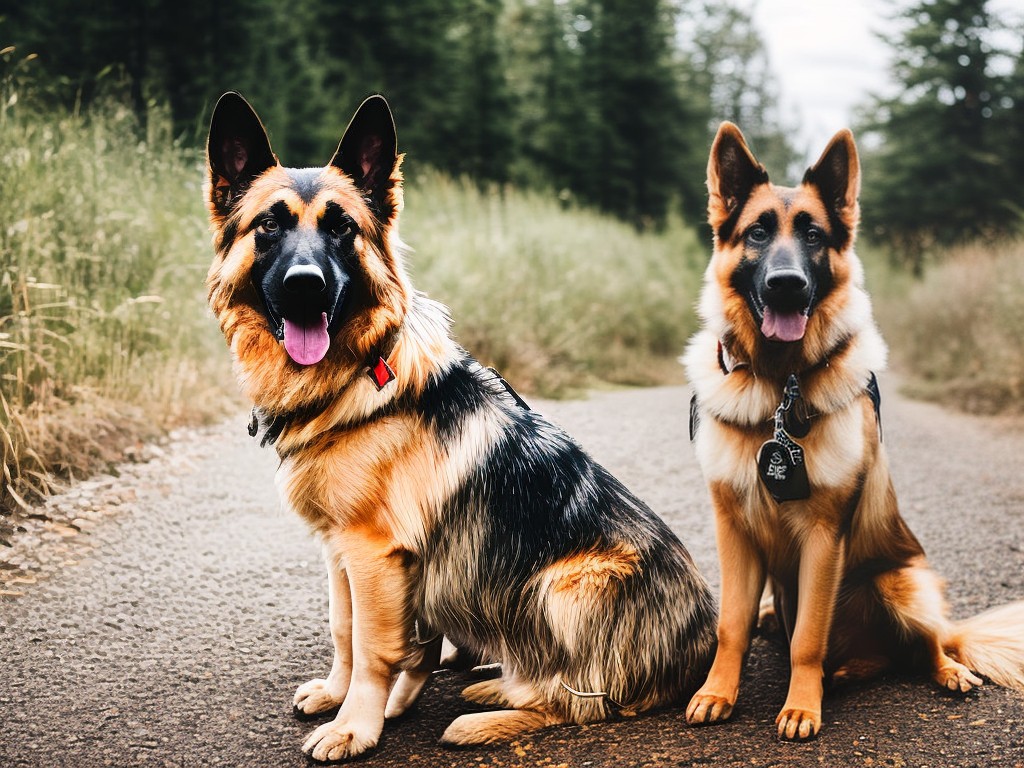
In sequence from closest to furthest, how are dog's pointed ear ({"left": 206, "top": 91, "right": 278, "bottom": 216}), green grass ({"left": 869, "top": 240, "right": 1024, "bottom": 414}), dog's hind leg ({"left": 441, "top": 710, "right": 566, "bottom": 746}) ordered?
dog's pointed ear ({"left": 206, "top": 91, "right": 278, "bottom": 216}) < dog's hind leg ({"left": 441, "top": 710, "right": 566, "bottom": 746}) < green grass ({"left": 869, "top": 240, "right": 1024, "bottom": 414})

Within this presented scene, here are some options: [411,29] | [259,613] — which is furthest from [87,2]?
[259,613]

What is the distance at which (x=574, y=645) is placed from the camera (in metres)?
2.61

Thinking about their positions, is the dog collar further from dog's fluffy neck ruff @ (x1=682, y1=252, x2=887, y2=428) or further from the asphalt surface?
dog's fluffy neck ruff @ (x1=682, y1=252, x2=887, y2=428)

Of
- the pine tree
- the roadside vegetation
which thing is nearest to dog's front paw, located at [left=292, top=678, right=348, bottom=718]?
the roadside vegetation

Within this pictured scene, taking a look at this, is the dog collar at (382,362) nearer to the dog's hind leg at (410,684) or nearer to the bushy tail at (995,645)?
the dog's hind leg at (410,684)

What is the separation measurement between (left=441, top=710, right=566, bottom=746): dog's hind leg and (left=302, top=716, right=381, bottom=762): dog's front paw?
23 centimetres

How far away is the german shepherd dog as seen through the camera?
8.04ft

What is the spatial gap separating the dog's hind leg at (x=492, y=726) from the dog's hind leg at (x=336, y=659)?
41cm

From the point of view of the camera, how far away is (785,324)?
8.75 feet

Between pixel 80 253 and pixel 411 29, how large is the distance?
1162cm

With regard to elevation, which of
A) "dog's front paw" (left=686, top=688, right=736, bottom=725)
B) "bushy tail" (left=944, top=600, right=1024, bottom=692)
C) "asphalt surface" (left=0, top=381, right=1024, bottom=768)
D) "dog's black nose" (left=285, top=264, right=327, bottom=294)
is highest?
"dog's black nose" (left=285, top=264, right=327, bottom=294)

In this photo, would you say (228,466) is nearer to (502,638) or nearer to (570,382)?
(502,638)

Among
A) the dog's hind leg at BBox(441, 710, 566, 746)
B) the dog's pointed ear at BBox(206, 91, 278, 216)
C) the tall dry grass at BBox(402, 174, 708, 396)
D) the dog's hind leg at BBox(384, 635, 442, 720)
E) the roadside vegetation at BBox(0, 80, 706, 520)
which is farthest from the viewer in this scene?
the tall dry grass at BBox(402, 174, 708, 396)

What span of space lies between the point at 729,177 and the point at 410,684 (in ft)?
6.76
